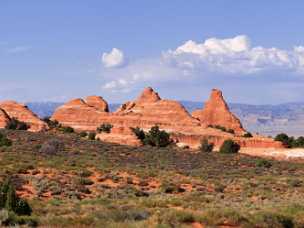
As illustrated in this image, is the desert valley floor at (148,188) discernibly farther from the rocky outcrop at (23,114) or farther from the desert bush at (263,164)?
the rocky outcrop at (23,114)

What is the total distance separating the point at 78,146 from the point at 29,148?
7.48 meters

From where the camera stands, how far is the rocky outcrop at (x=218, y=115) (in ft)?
352

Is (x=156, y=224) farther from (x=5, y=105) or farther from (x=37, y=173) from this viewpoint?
(x=5, y=105)

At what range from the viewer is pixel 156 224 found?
14.1 m

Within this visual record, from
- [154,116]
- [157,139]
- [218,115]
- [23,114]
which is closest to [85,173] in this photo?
[157,139]

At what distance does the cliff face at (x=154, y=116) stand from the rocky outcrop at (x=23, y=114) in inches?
306

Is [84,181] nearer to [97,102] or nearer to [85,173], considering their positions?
[85,173]

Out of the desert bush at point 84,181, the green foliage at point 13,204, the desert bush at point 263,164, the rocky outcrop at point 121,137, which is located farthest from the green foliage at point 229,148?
the green foliage at point 13,204

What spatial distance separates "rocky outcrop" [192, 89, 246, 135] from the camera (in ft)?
352

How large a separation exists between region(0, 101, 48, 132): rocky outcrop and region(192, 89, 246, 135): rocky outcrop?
30.0 metres

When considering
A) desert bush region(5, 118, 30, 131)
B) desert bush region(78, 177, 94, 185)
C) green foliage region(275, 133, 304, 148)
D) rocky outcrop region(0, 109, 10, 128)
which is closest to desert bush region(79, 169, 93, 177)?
desert bush region(78, 177, 94, 185)

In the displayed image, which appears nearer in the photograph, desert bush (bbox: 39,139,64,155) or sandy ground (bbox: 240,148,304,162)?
desert bush (bbox: 39,139,64,155)

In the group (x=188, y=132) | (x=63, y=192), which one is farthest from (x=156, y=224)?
(x=188, y=132)

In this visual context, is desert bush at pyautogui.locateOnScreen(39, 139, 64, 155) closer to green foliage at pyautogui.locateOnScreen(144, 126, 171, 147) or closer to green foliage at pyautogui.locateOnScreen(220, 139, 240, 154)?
green foliage at pyautogui.locateOnScreen(144, 126, 171, 147)
